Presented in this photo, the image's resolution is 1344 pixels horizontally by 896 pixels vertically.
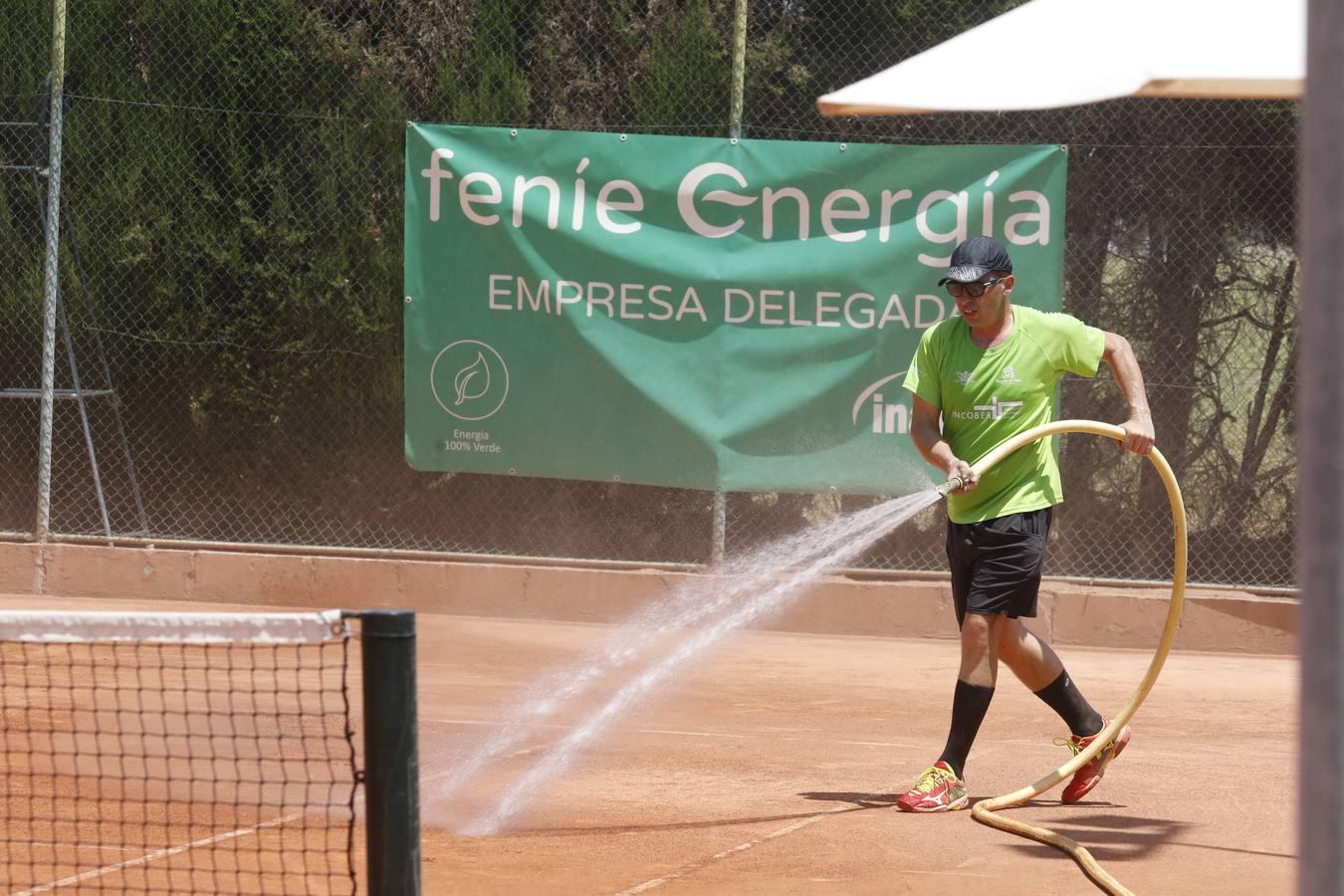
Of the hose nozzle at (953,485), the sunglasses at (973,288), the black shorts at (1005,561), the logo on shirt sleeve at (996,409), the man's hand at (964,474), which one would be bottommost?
the black shorts at (1005,561)

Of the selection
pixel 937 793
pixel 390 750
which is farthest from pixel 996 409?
pixel 390 750

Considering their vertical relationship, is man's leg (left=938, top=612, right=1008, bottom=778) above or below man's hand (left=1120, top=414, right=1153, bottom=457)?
below

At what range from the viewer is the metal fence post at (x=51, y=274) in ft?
32.2

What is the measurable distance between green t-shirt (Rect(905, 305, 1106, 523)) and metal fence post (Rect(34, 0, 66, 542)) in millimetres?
6400

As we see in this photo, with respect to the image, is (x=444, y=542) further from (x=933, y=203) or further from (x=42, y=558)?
(x=933, y=203)

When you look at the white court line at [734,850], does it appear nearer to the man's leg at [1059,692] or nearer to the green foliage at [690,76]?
the man's leg at [1059,692]

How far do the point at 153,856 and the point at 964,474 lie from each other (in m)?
2.71

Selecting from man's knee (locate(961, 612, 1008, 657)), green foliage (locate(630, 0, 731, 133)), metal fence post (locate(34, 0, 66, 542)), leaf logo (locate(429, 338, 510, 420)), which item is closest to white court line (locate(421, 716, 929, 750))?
man's knee (locate(961, 612, 1008, 657))

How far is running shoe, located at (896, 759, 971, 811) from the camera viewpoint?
5.26 metres

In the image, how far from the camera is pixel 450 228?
9.55 metres

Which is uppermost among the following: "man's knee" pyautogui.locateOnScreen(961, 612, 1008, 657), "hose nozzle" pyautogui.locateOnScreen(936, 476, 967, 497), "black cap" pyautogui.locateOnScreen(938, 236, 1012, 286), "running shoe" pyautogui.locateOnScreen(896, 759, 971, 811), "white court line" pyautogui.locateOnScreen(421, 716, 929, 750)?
"black cap" pyautogui.locateOnScreen(938, 236, 1012, 286)

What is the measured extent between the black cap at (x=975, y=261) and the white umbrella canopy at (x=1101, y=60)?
0.76m

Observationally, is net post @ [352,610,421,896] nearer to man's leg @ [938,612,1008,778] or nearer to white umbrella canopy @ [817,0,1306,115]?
white umbrella canopy @ [817,0,1306,115]

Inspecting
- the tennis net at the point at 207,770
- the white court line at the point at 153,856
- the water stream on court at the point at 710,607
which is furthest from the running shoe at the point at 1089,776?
the white court line at the point at 153,856
